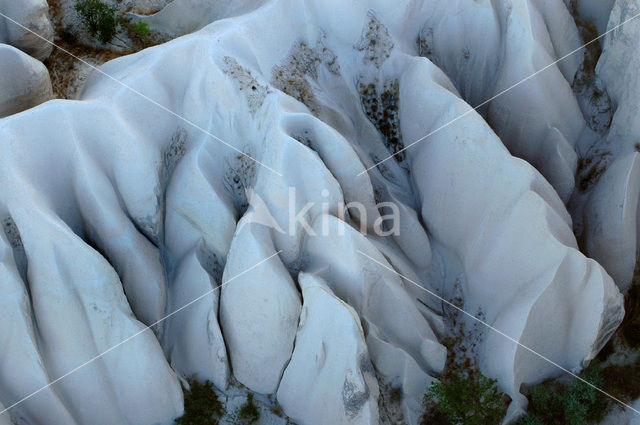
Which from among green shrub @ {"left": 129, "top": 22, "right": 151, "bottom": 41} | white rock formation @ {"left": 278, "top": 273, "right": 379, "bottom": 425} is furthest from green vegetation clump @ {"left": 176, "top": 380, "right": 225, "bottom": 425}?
green shrub @ {"left": 129, "top": 22, "right": 151, "bottom": 41}

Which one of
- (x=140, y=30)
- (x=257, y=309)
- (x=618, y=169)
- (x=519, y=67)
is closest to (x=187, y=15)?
(x=140, y=30)

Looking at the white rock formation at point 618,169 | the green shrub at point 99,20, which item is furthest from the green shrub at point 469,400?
the green shrub at point 99,20

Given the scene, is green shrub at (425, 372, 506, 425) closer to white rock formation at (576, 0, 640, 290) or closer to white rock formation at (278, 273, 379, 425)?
white rock formation at (278, 273, 379, 425)

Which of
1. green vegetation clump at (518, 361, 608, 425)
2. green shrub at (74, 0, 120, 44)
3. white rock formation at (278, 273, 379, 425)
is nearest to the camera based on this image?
white rock formation at (278, 273, 379, 425)

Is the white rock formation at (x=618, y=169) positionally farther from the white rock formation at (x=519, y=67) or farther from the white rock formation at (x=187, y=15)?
the white rock formation at (x=187, y=15)

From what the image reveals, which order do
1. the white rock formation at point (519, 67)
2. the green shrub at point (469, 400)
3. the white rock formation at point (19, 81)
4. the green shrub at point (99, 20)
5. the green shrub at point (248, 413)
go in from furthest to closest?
the green shrub at point (99, 20)
the white rock formation at point (519, 67)
the green shrub at point (248, 413)
the white rock formation at point (19, 81)
the green shrub at point (469, 400)

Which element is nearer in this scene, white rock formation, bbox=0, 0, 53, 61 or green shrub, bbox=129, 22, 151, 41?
white rock formation, bbox=0, 0, 53, 61

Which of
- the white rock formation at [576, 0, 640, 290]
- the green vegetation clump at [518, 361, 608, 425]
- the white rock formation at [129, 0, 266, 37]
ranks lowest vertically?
the green vegetation clump at [518, 361, 608, 425]
